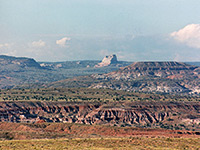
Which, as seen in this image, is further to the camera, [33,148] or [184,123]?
[184,123]

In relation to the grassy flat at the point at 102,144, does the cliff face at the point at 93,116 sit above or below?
below

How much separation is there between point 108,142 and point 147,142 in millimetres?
8794

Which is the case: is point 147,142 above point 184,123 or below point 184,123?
above

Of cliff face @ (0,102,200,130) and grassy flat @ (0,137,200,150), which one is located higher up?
grassy flat @ (0,137,200,150)

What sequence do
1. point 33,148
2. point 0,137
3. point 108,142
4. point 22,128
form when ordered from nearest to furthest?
point 33,148, point 108,142, point 0,137, point 22,128

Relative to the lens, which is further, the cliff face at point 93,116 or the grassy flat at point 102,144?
the cliff face at point 93,116

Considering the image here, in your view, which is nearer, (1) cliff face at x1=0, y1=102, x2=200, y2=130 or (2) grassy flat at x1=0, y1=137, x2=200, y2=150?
(2) grassy flat at x1=0, y1=137, x2=200, y2=150

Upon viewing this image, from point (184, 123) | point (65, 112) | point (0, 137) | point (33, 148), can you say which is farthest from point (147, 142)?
point (65, 112)

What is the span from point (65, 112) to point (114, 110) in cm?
2339

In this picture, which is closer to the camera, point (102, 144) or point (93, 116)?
point (102, 144)

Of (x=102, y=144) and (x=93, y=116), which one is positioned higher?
(x=102, y=144)

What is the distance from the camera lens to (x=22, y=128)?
130625mm

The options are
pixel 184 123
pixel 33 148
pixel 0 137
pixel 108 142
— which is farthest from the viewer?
pixel 184 123

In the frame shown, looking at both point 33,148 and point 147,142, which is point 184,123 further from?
point 33,148
